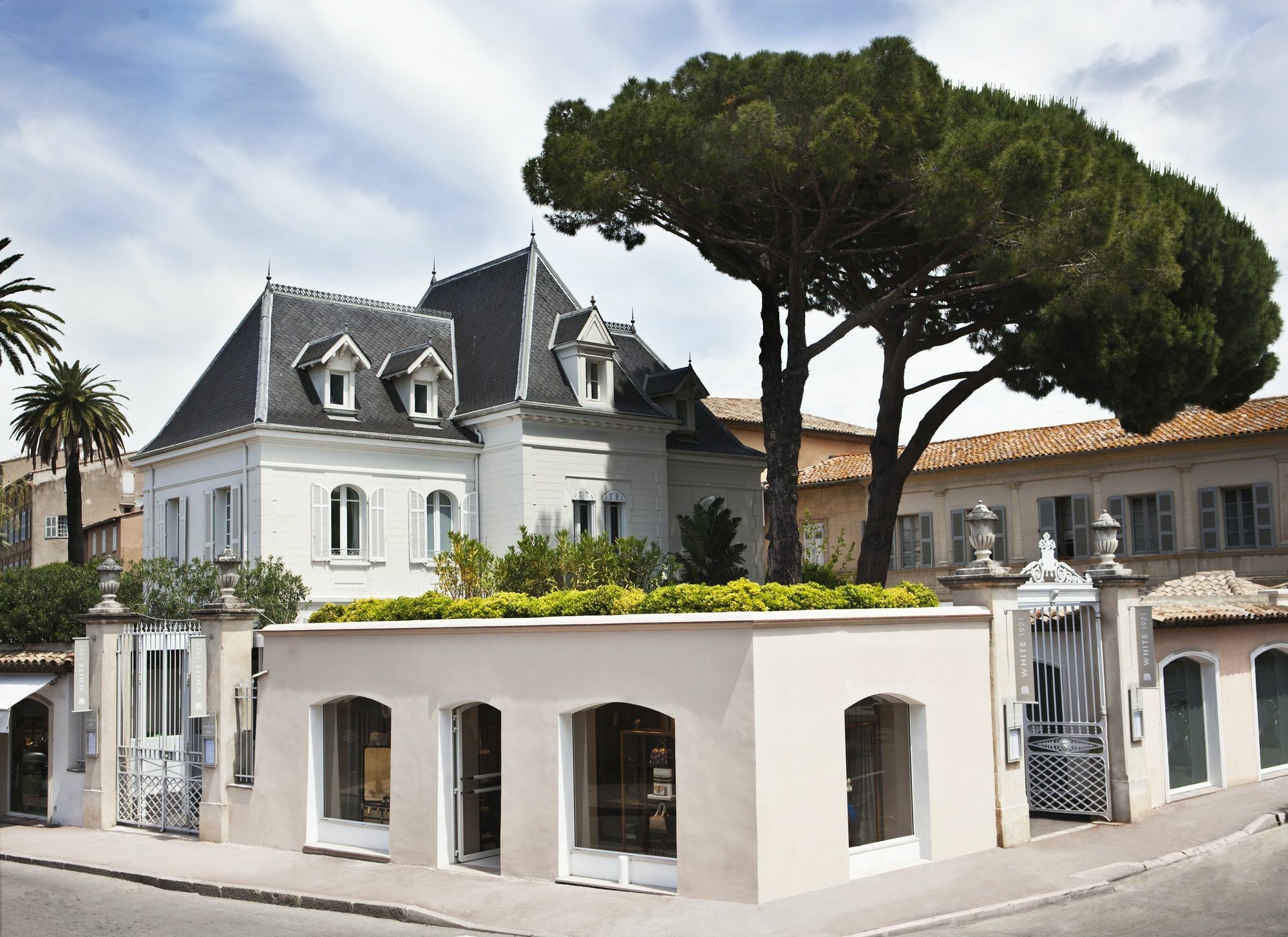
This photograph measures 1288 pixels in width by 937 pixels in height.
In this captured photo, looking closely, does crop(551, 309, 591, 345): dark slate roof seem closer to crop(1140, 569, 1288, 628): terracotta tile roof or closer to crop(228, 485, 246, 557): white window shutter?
crop(228, 485, 246, 557): white window shutter

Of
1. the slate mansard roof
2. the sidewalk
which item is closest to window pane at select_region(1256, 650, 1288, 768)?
the sidewalk

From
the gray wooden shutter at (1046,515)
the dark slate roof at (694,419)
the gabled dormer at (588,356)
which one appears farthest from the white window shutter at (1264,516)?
Answer: the gabled dormer at (588,356)

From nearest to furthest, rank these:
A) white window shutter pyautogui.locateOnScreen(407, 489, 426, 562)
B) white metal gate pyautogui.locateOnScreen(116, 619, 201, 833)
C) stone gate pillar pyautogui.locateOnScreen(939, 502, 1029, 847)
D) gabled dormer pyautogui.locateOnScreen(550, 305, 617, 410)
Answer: stone gate pillar pyautogui.locateOnScreen(939, 502, 1029, 847)
white metal gate pyautogui.locateOnScreen(116, 619, 201, 833)
white window shutter pyautogui.locateOnScreen(407, 489, 426, 562)
gabled dormer pyautogui.locateOnScreen(550, 305, 617, 410)

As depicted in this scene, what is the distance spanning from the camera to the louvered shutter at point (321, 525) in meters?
27.2

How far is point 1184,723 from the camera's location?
18500 mm

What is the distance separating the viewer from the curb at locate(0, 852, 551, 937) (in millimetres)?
12250

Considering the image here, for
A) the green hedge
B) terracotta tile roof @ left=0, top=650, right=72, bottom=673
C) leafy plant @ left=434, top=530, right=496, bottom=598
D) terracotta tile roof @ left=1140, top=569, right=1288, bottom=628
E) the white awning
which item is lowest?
the white awning

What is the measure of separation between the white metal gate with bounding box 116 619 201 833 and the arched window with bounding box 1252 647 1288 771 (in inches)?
645

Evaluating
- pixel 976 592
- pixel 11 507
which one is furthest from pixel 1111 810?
pixel 11 507

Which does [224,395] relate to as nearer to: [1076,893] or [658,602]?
[658,602]

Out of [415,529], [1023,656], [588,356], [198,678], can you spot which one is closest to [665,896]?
[1023,656]

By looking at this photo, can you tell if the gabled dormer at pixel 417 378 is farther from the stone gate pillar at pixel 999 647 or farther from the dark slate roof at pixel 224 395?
the stone gate pillar at pixel 999 647

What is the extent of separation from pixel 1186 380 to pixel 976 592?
41.3ft

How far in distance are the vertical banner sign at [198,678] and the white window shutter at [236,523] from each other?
9.50 metres
